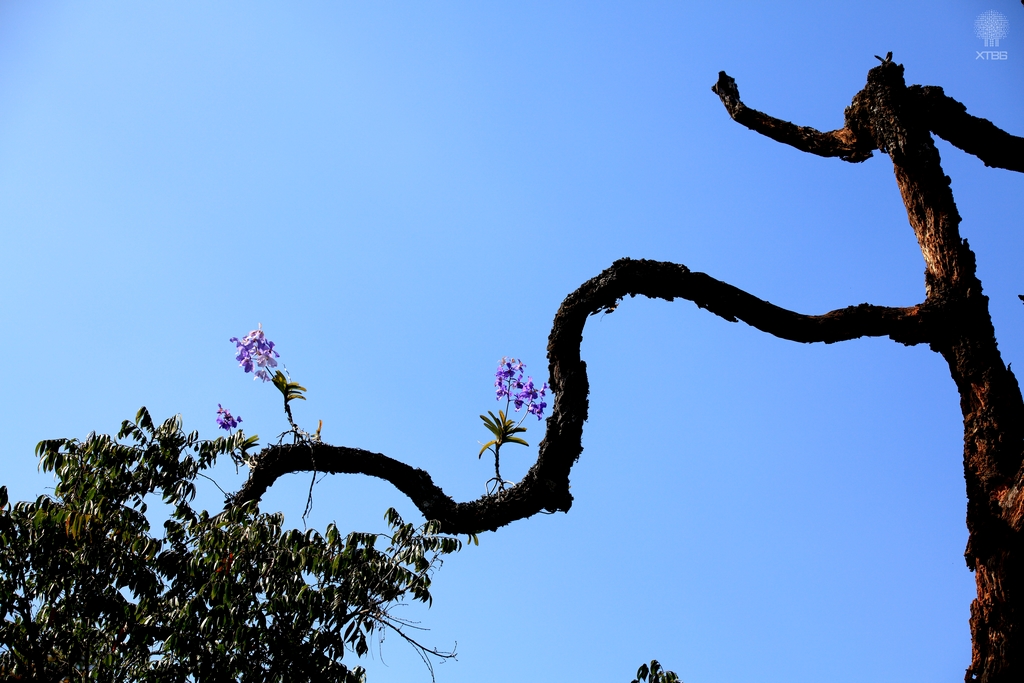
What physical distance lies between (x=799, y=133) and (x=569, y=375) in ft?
8.90

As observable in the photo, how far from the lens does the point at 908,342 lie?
207 inches

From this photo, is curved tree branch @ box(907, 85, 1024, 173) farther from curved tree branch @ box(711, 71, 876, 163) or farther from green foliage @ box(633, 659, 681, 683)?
green foliage @ box(633, 659, 681, 683)

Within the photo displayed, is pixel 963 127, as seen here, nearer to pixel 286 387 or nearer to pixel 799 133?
pixel 799 133

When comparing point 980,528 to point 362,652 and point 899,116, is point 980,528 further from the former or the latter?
point 362,652

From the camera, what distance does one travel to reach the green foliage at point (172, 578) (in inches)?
159

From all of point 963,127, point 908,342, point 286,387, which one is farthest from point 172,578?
point 963,127

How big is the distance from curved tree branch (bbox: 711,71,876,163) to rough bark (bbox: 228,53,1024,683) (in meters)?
0.27

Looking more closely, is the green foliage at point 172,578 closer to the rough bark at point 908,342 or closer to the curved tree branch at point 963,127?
the rough bark at point 908,342

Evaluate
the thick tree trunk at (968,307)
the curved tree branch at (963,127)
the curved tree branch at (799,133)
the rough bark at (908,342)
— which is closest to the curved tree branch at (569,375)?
the rough bark at (908,342)

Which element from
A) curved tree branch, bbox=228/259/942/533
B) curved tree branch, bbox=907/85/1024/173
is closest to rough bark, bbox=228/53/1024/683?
curved tree branch, bbox=228/259/942/533

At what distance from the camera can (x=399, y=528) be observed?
14.3 feet

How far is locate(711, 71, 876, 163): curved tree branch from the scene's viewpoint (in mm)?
6102

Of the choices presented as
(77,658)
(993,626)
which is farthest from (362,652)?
(993,626)

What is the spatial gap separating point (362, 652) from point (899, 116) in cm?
473
